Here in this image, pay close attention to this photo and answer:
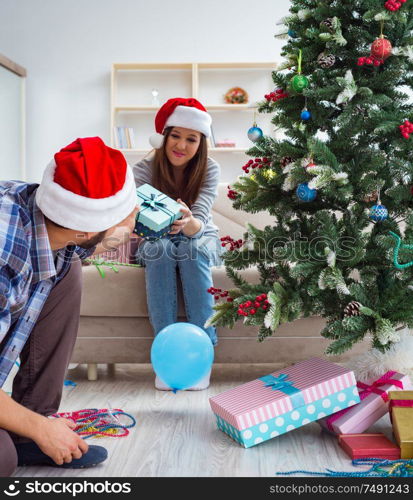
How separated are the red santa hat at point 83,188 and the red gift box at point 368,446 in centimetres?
76

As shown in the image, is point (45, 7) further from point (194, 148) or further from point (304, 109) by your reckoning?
point (304, 109)

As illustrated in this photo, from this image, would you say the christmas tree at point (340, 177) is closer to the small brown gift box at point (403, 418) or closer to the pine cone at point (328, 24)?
the pine cone at point (328, 24)

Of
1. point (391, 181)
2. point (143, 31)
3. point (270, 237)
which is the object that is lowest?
point (270, 237)

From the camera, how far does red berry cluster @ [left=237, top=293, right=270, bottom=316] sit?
1603 millimetres

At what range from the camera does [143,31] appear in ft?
16.6

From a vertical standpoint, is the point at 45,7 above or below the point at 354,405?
above

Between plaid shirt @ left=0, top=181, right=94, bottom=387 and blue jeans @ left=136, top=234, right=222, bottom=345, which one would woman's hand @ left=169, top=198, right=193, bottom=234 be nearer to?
blue jeans @ left=136, top=234, right=222, bottom=345

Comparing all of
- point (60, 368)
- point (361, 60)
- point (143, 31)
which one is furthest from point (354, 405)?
point (143, 31)

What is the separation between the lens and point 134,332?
2.23 m

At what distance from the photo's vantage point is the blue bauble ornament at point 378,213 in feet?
5.16

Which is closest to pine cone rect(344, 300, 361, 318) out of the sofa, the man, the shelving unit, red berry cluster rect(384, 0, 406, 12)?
the sofa

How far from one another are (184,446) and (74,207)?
2.23ft

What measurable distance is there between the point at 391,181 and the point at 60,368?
102 cm

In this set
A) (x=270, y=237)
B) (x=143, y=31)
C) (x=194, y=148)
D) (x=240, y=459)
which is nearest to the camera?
(x=240, y=459)
